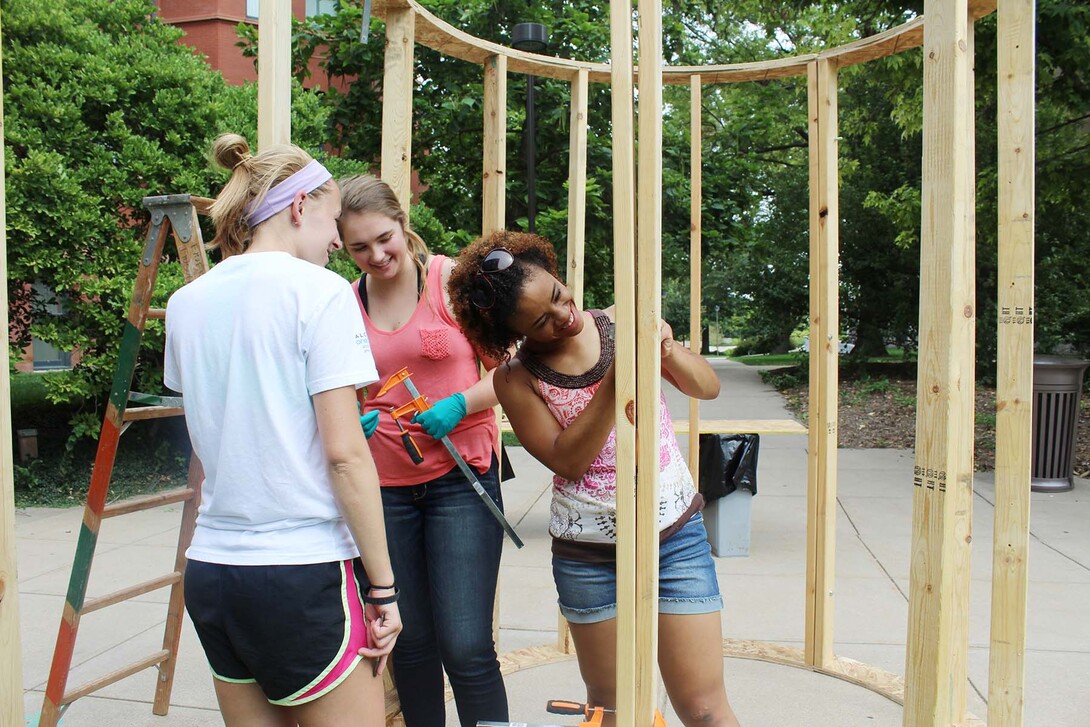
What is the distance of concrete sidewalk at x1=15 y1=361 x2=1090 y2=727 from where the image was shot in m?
3.19

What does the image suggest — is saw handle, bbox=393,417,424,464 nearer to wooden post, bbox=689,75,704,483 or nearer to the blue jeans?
the blue jeans

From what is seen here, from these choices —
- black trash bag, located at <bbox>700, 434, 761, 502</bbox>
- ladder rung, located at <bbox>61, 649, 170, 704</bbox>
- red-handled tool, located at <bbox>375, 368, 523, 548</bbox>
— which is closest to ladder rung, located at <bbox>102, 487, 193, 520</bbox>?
ladder rung, located at <bbox>61, 649, 170, 704</bbox>

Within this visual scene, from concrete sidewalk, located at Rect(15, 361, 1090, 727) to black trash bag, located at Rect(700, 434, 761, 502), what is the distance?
44cm

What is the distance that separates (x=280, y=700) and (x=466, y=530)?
2.67 feet

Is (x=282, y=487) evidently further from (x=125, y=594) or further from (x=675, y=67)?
(x=675, y=67)

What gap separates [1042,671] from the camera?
11.2 ft

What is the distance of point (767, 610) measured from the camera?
13.9 ft

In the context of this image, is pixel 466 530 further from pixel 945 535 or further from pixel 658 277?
pixel 945 535

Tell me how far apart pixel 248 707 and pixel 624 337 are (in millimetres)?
981

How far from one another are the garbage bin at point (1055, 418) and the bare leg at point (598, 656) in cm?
560

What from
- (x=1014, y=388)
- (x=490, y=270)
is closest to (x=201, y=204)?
(x=490, y=270)

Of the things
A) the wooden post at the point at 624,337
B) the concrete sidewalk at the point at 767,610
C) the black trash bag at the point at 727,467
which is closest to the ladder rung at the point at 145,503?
the concrete sidewalk at the point at 767,610

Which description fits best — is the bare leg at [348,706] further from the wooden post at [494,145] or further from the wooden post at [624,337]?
the wooden post at [494,145]

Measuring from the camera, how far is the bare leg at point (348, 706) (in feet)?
5.03
